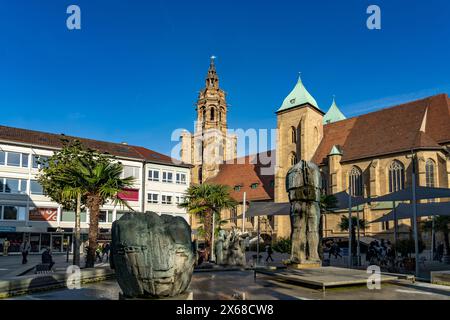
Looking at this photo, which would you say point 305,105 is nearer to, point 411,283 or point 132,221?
point 411,283

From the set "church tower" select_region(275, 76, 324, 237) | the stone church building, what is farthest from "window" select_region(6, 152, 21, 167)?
"church tower" select_region(275, 76, 324, 237)

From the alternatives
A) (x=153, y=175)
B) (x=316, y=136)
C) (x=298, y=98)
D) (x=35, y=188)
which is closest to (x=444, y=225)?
(x=316, y=136)

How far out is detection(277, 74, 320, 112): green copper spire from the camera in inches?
2532

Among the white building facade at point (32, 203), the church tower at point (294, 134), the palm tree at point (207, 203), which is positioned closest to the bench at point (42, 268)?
the palm tree at point (207, 203)

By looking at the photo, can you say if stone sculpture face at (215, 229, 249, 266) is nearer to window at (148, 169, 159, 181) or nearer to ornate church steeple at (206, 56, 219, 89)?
window at (148, 169, 159, 181)

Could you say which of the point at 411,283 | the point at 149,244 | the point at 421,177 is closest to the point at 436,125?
the point at 421,177

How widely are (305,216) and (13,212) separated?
3870 centimetres

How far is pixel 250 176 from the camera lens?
7688cm

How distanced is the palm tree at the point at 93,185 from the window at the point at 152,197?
3494 cm

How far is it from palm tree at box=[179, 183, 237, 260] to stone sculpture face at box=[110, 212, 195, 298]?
19.7 m

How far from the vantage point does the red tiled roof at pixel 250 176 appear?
70688 millimetres
